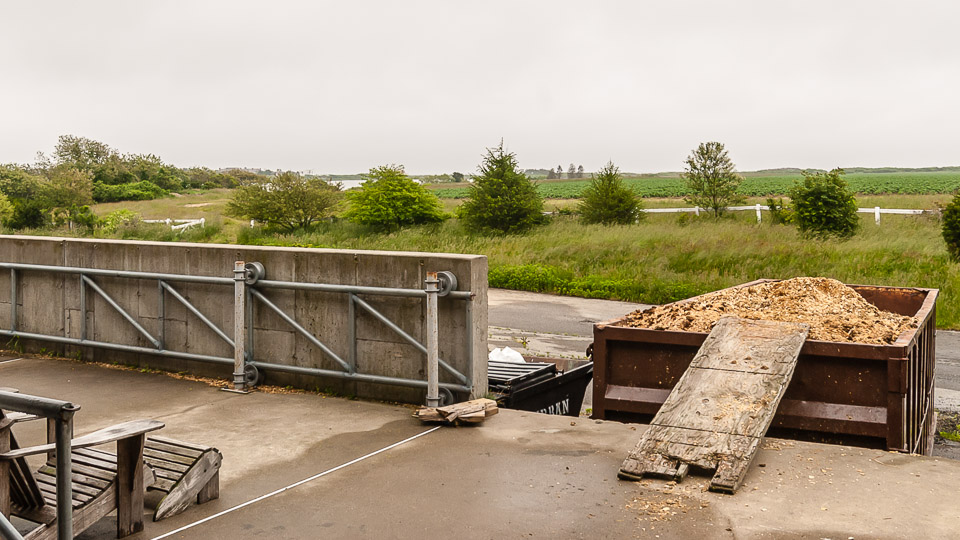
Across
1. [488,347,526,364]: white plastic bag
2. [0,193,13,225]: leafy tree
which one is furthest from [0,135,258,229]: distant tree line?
[488,347,526,364]: white plastic bag

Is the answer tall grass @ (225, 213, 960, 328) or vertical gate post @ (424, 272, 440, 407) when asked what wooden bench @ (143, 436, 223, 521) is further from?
tall grass @ (225, 213, 960, 328)

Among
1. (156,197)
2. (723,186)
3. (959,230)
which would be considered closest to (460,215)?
(723,186)

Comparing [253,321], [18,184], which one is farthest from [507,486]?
[18,184]

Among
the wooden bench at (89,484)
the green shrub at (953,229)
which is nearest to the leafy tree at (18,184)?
the green shrub at (953,229)

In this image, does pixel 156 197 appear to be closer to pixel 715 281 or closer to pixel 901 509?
pixel 715 281

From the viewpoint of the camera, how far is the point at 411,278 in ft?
24.8

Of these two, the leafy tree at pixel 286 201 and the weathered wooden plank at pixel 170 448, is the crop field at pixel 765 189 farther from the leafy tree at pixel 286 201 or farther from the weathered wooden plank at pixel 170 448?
the weathered wooden plank at pixel 170 448

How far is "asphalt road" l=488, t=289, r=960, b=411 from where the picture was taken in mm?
11945

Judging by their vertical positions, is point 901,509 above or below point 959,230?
below

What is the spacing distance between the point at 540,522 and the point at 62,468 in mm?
2616

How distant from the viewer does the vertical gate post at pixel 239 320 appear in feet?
26.8

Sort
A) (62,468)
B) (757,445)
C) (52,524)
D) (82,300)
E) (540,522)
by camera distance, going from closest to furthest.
Answer: (62,468) < (52,524) < (540,522) < (757,445) < (82,300)

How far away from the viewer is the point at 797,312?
24.3 feet

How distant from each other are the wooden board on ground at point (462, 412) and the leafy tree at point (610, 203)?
2764 centimetres
